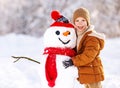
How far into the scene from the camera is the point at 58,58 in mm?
5145

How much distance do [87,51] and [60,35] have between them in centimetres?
35

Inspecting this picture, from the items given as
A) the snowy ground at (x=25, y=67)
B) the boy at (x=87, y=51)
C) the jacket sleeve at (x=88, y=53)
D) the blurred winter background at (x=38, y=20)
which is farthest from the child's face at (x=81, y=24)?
the blurred winter background at (x=38, y=20)

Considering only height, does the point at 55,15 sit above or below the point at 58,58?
above

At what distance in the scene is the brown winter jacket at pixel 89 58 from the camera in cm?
507

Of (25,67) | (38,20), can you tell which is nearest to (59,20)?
(25,67)

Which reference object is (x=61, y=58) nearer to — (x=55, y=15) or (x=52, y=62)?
(x=52, y=62)

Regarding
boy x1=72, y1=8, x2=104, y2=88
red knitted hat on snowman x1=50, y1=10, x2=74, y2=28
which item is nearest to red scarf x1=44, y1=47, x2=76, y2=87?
boy x1=72, y1=8, x2=104, y2=88

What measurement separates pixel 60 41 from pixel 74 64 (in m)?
0.29

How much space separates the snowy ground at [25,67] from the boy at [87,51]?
0.50 m

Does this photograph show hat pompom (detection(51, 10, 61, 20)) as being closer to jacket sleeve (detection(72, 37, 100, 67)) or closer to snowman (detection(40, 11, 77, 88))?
snowman (detection(40, 11, 77, 88))

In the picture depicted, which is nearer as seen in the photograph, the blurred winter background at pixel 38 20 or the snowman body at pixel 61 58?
the snowman body at pixel 61 58

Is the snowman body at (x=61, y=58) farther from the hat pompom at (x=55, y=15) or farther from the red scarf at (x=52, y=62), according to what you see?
the hat pompom at (x=55, y=15)

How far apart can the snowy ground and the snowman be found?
0.55ft

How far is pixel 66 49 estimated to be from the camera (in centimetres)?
516
